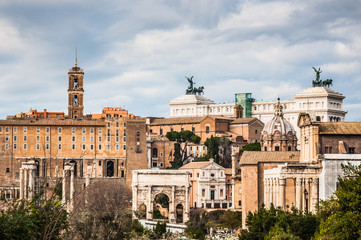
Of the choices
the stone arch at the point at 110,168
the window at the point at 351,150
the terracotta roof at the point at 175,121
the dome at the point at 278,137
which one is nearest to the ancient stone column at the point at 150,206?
the dome at the point at 278,137

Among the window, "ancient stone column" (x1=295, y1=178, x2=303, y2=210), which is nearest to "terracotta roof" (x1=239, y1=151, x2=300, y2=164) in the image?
the window

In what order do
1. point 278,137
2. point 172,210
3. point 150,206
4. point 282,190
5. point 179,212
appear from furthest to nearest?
point 179,212
point 278,137
point 172,210
point 150,206
point 282,190

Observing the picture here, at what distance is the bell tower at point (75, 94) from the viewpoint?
357ft

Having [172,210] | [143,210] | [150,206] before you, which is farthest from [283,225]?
[143,210]

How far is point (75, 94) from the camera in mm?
108812

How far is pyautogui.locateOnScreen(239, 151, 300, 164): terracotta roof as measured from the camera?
6453 cm

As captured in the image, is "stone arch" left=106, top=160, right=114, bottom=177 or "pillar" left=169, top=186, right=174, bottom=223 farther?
"stone arch" left=106, top=160, right=114, bottom=177

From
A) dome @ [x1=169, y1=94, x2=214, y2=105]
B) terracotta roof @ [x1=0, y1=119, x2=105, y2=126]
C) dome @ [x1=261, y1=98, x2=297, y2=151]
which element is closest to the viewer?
dome @ [x1=261, y1=98, x2=297, y2=151]

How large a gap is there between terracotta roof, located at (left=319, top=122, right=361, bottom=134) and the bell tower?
58705 mm

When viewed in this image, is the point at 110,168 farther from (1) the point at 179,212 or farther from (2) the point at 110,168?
(1) the point at 179,212

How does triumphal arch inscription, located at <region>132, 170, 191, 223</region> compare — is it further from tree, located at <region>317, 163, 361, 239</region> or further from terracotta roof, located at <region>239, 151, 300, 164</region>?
tree, located at <region>317, 163, 361, 239</region>

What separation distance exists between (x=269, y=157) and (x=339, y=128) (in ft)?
36.1

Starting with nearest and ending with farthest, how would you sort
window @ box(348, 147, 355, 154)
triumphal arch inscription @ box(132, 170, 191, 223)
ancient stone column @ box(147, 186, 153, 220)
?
window @ box(348, 147, 355, 154) < ancient stone column @ box(147, 186, 153, 220) < triumphal arch inscription @ box(132, 170, 191, 223)

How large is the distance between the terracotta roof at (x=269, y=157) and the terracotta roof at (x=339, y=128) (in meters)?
8.73
